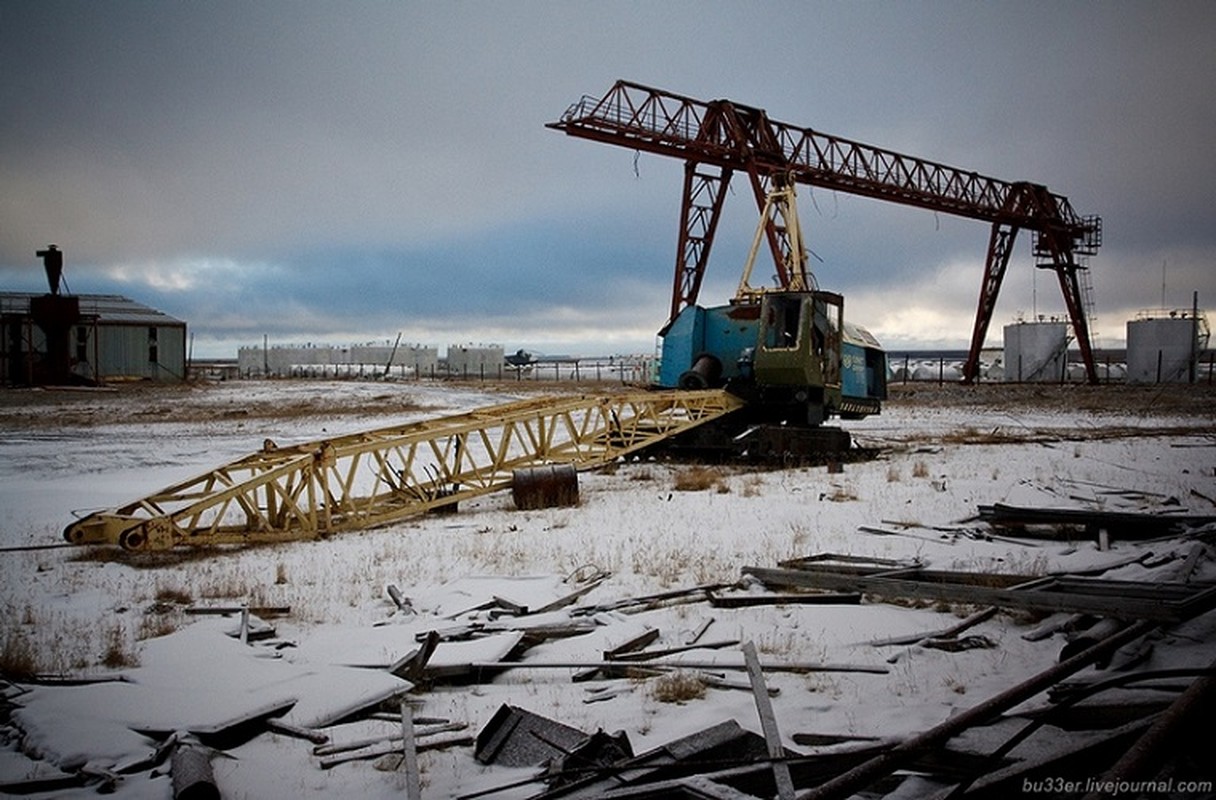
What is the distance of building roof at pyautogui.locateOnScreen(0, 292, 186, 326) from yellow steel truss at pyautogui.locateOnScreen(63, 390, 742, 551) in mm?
35556

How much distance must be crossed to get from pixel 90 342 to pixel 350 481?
40040mm

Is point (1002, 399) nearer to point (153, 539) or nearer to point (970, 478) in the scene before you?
point (970, 478)

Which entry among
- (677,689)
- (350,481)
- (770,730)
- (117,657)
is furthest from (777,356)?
(117,657)

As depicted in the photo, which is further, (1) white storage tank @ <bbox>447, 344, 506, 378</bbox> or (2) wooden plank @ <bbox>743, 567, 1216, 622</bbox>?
(1) white storage tank @ <bbox>447, 344, 506, 378</bbox>

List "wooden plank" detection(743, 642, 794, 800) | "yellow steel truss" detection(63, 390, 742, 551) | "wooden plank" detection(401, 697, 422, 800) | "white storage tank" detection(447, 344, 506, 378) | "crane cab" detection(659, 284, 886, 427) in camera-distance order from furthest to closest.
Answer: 1. "white storage tank" detection(447, 344, 506, 378)
2. "crane cab" detection(659, 284, 886, 427)
3. "yellow steel truss" detection(63, 390, 742, 551)
4. "wooden plank" detection(401, 697, 422, 800)
5. "wooden plank" detection(743, 642, 794, 800)

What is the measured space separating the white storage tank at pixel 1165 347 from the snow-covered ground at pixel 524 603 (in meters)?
36.3

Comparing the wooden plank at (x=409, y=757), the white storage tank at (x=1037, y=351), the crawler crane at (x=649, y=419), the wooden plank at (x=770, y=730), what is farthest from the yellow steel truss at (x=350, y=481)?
the white storage tank at (x=1037, y=351)

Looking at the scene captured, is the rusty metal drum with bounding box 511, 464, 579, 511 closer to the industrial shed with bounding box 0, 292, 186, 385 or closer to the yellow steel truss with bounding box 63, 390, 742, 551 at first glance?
the yellow steel truss with bounding box 63, 390, 742, 551

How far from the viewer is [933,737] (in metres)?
3.35

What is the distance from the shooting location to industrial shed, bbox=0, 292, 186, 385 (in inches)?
1259

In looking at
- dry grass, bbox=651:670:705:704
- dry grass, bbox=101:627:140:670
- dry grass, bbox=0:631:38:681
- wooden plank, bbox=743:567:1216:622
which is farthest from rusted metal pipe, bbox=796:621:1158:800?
dry grass, bbox=0:631:38:681

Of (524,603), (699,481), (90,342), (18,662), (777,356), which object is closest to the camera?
(18,662)

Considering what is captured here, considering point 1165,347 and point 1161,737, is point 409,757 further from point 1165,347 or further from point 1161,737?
point 1165,347

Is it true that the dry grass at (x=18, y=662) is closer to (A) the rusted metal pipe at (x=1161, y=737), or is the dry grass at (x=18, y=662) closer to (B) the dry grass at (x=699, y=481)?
(A) the rusted metal pipe at (x=1161, y=737)
